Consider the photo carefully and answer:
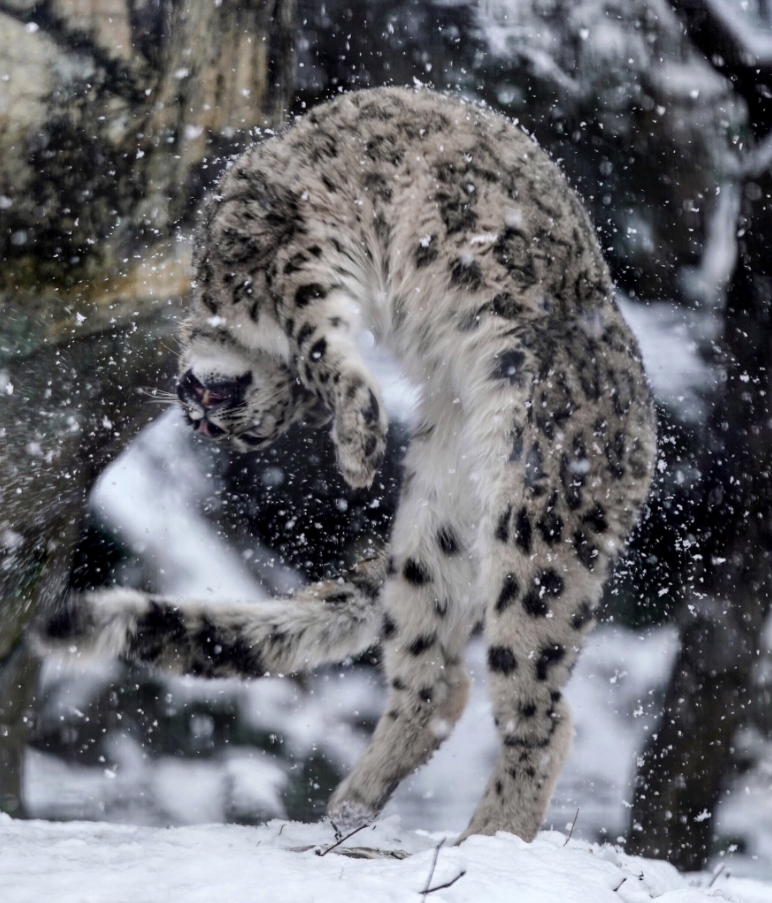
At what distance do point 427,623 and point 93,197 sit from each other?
1.92 meters

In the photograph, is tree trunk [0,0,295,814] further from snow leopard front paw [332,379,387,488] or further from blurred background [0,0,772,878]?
snow leopard front paw [332,379,387,488]

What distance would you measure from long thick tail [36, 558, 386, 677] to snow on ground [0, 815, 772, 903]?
538mm

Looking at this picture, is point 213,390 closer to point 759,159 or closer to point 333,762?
point 333,762

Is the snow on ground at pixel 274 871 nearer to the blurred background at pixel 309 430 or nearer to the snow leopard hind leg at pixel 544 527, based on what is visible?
the snow leopard hind leg at pixel 544 527

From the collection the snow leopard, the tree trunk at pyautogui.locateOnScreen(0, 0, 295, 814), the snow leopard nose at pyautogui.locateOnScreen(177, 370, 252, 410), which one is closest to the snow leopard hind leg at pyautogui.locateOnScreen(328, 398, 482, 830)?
the snow leopard

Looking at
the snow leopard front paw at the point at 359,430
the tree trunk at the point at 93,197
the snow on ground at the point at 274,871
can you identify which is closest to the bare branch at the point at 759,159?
the tree trunk at the point at 93,197

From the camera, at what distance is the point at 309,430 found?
360cm

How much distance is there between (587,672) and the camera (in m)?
4.03

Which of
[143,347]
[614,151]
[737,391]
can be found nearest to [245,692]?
[143,347]

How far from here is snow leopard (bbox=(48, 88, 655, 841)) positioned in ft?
9.04

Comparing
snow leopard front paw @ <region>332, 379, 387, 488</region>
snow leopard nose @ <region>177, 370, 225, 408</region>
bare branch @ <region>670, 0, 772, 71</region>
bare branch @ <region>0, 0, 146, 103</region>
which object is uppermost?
bare branch @ <region>670, 0, 772, 71</region>

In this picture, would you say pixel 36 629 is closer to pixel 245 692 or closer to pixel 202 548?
pixel 202 548

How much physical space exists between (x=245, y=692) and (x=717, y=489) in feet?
7.42

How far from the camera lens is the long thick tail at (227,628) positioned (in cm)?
279
